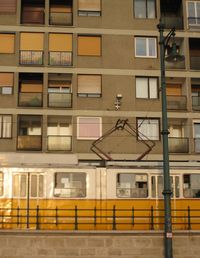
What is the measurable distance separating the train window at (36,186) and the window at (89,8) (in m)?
19.1

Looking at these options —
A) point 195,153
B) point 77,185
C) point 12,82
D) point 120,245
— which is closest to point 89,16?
point 12,82

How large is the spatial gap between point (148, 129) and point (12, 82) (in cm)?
958

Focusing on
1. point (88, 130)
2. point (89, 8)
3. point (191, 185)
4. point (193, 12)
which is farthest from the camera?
point (193, 12)

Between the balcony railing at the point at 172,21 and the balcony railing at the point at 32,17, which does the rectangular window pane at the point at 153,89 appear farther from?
the balcony railing at the point at 32,17

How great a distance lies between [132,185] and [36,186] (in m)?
3.76

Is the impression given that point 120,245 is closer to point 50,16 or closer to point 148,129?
point 148,129

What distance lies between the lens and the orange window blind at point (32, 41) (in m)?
35.8

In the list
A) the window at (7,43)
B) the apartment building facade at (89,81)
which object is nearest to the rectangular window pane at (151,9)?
the apartment building facade at (89,81)

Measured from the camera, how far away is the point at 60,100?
35.0 m

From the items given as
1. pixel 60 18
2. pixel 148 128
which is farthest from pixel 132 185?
pixel 60 18

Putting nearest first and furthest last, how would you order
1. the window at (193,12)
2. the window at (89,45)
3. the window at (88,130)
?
1. the window at (88,130)
2. the window at (89,45)
3. the window at (193,12)

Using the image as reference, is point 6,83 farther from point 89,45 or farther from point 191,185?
point 191,185

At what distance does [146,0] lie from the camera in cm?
3791

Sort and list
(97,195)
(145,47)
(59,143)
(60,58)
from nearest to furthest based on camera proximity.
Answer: (97,195) < (59,143) < (60,58) < (145,47)
